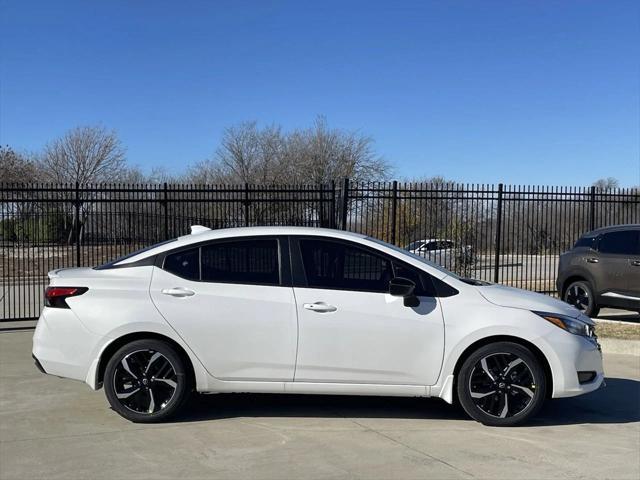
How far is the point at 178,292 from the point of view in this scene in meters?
5.43

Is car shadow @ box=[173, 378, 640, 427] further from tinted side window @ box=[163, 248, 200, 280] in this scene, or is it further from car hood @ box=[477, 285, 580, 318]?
tinted side window @ box=[163, 248, 200, 280]

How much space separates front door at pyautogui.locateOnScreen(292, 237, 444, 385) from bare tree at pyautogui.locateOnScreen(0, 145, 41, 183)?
92.4 feet

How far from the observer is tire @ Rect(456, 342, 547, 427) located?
17.7 feet

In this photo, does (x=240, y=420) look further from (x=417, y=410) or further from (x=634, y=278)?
(x=634, y=278)

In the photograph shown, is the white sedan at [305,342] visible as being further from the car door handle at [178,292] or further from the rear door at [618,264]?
the rear door at [618,264]

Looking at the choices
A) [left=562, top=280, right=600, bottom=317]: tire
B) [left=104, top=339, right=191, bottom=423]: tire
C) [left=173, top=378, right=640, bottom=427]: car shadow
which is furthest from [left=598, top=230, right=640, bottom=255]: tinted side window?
[left=104, top=339, right=191, bottom=423]: tire

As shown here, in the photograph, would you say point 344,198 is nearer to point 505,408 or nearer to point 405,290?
point 405,290

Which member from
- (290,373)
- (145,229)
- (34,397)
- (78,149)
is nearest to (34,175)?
(78,149)

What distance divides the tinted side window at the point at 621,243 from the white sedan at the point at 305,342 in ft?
19.5

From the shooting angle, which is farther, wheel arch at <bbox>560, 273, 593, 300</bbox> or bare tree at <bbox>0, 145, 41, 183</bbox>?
bare tree at <bbox>0, 145, 41, 183</bbox>

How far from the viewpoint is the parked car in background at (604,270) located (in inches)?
414

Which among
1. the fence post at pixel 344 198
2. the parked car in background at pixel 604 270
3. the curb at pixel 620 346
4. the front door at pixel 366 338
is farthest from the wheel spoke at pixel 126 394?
the parked car in background at pixel 604 270

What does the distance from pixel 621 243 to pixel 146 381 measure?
8.54 metres

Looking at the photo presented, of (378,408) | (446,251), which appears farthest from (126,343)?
(446,251)
